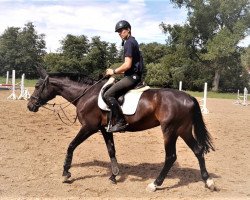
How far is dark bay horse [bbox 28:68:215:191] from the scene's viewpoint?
646 centimetres

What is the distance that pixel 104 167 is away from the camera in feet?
25.2

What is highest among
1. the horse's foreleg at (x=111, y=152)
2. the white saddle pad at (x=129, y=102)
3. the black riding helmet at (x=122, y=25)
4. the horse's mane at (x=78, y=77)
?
the black riding helmet at (x=122, y=25)

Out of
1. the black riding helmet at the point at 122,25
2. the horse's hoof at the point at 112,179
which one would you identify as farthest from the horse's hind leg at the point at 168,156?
the black riding helmet at the point at 122,25

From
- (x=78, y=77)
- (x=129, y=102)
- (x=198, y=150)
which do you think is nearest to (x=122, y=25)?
(x=129, y=102)

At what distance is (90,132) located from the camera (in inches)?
265

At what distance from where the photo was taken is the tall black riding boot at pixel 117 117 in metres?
6.52

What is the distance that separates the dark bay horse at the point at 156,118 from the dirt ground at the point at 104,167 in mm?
334

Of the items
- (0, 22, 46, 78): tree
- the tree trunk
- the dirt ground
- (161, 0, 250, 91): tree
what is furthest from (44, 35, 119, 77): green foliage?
the dirt ground

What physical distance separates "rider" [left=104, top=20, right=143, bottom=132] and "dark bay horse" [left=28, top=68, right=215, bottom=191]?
24 cm

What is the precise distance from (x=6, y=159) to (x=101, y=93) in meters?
2.77

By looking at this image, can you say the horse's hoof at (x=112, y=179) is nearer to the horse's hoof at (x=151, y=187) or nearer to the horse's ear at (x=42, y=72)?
the horse's hoof at (x=151, y=187)

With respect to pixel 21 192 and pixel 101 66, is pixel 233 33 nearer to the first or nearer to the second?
pixel 101 66

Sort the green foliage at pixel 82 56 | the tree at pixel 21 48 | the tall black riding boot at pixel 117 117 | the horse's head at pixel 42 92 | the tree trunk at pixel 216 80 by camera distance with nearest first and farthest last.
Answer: the tall black riding boot at pixel 117 117 → the horse's head at pixel 42 92 → the tree trunk at pixel 216 80 → the green foliage at pixel 82 56 → the tree at pixel 21 48

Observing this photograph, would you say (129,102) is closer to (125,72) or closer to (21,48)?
(125,72)
